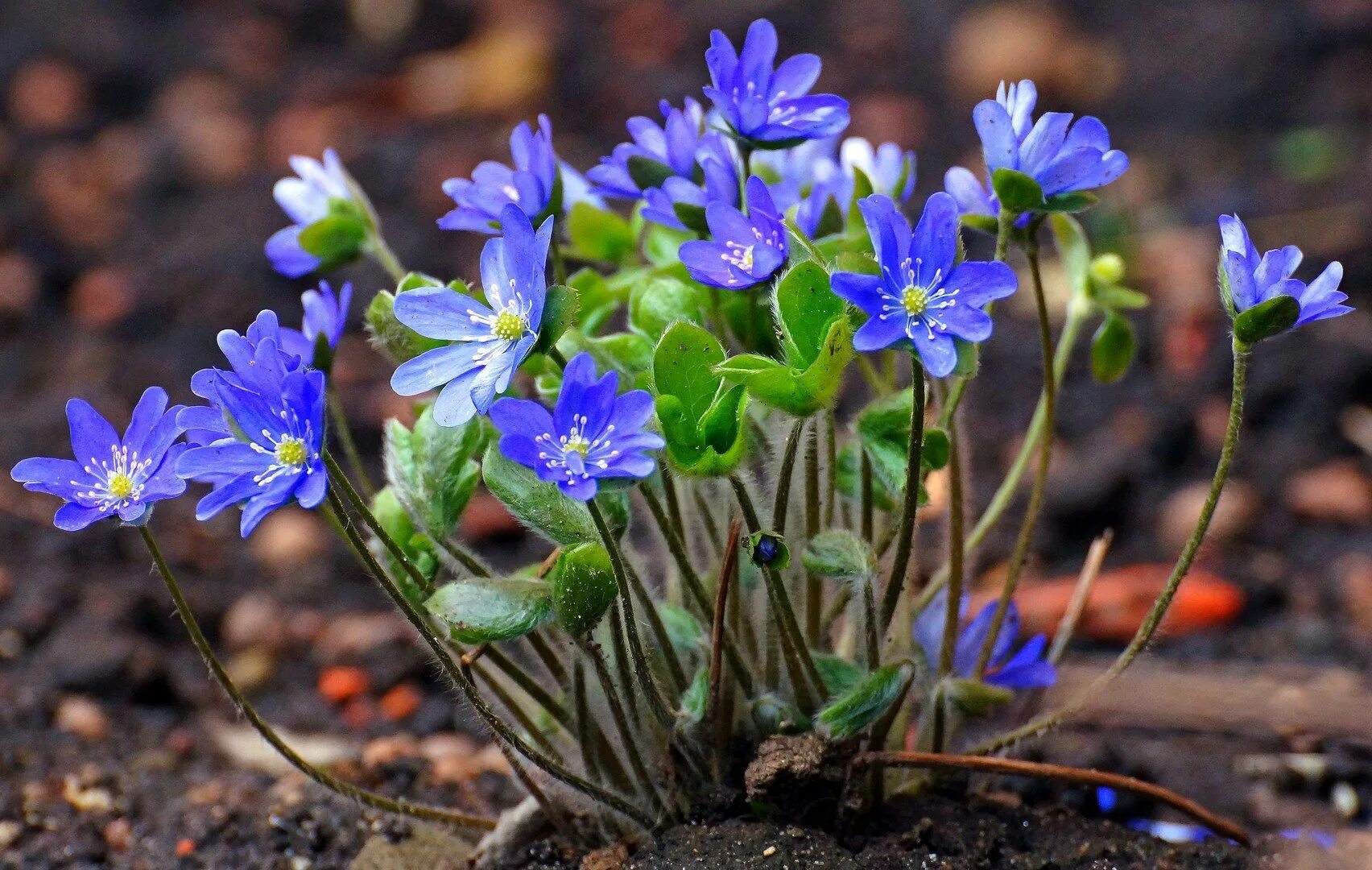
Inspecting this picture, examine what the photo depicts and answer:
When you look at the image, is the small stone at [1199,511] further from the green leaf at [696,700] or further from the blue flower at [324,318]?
the blue flower at [324,318]

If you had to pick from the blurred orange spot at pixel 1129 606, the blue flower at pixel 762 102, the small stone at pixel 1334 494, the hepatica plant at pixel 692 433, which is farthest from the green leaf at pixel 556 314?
the small stone at pixel 1334 494

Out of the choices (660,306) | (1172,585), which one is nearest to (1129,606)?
(1172,585)

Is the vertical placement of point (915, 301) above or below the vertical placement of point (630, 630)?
above

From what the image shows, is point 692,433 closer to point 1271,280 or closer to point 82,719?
point 1271,280

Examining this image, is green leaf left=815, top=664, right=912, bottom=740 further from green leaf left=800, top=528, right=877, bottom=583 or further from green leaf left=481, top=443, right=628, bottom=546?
green leaf left=481, top=443, right=628, bottom=546

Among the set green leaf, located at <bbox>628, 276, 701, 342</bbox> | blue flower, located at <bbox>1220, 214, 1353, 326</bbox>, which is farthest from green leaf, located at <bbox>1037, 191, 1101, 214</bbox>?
green leaf, located at <bbox>628, 276, 701, 342</bbox>
